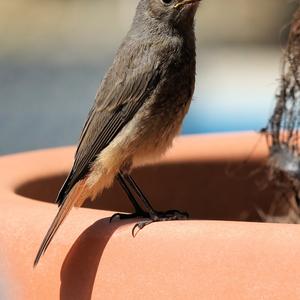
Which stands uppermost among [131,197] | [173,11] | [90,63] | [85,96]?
[173,11]

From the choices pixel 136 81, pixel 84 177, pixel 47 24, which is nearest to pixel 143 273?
pixel 84 177

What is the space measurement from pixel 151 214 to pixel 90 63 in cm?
1180

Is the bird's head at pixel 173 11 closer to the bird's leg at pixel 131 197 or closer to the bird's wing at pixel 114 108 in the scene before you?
the bird's wing at pixel 114 108

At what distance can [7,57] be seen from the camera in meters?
16.2

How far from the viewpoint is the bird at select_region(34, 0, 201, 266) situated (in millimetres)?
3939

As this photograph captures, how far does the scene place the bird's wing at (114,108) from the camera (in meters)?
3.99

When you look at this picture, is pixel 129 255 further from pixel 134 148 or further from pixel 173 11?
pixel 173 11

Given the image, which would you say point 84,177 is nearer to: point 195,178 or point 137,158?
point 137,158

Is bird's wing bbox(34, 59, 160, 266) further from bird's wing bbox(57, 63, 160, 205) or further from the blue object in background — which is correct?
the blue object in background

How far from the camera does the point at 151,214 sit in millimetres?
3803

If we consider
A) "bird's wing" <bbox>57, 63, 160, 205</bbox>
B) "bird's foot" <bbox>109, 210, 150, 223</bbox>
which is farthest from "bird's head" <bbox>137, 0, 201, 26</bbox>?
"bird's foot" <bbox>109, 210, 150, 223</bbox>

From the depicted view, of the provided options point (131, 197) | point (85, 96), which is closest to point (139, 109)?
point (131, 197)

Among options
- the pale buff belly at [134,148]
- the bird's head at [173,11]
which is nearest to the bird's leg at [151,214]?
the pale buff belly at [134,148]

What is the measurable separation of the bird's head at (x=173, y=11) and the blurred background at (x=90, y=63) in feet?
12.6
